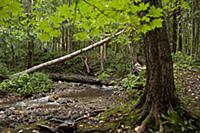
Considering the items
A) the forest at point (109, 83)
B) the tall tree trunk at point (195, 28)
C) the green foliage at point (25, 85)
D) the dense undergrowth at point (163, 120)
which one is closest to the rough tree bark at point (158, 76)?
the forest at point (109, 83)

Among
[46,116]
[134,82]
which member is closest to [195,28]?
[134,82]

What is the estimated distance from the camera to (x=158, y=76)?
18.2 ft

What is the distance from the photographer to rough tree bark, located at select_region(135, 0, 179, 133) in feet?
17.9

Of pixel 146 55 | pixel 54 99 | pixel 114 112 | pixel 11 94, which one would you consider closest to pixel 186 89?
pixel 114 112

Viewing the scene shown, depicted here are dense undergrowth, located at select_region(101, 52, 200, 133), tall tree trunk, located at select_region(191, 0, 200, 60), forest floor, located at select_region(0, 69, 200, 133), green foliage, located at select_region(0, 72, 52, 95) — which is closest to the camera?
dense undergrowth, located at select_region(101, 52, 200, 133)

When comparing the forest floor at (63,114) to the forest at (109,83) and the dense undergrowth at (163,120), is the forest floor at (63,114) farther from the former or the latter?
the dense undergrowth at (163,120)

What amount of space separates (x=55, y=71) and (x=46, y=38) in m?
18.6

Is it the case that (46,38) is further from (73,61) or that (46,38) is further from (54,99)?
(73,61)

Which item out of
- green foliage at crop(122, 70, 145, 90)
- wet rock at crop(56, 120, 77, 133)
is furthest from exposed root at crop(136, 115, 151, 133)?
green foliage at crop(122, 70, 145, 90)

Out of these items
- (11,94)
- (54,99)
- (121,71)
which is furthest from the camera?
(121,71)

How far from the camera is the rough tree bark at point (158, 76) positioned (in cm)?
545

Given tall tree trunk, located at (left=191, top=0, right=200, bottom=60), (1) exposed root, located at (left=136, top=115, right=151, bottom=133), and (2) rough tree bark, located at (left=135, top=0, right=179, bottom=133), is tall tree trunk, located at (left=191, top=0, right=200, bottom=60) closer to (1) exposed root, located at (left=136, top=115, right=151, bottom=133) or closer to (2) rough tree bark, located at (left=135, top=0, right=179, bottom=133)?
(2) rough tree bark, located at (left=135, top=0, right=179, bottom=133)

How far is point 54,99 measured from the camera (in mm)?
11383

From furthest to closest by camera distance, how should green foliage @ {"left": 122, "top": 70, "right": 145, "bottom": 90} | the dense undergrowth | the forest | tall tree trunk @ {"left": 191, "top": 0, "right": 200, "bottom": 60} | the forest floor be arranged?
tall tree trunk @ {"left": 191, "top": 0, "right": 200, "bottom": 60} → green foliage @ {"left": 122, "top": 70, "right": 145, "bottom": 90} → the forest floor → the dense undergrowth → the forest
